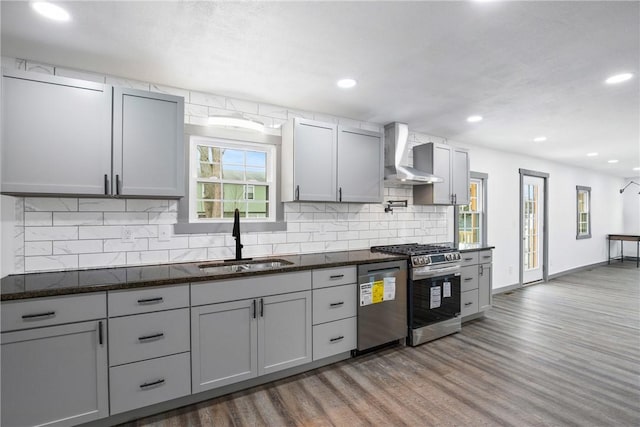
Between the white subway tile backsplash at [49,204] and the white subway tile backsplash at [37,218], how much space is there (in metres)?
0.03

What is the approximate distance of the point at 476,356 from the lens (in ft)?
10.2

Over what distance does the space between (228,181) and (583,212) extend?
29.5ft

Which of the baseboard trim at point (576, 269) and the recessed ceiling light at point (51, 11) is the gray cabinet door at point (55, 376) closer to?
the recessed ceiling light at point (51, 11)

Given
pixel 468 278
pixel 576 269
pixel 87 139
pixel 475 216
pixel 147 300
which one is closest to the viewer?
pixel 147 300

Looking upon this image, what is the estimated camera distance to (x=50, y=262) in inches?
93.7

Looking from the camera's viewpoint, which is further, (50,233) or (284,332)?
(284,332)

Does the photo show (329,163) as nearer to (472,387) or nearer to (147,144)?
(147,144)

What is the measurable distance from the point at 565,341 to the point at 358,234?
252cm

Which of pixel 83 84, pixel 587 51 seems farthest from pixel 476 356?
pixel 83 84

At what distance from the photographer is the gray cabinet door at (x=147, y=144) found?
7.65 ft

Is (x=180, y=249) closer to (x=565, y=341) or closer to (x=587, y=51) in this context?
(x=587, y=51)

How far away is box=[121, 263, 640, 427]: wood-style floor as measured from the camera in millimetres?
2156

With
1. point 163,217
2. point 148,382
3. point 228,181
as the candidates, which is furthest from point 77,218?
point 148,382

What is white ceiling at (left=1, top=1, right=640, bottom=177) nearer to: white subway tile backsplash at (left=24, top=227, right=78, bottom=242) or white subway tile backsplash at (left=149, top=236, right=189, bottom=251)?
white subway tile backsplash at (left=24, top=227, right=78, bottom=242)
